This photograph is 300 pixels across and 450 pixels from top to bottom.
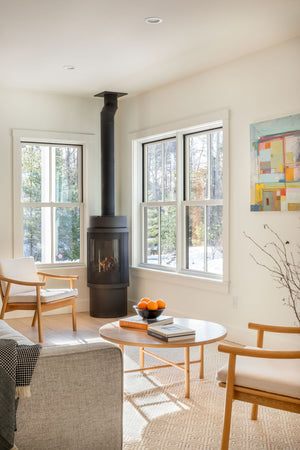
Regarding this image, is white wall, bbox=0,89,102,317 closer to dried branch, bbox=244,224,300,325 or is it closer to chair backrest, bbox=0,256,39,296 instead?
chair backrest, bbox=0,256,39,296

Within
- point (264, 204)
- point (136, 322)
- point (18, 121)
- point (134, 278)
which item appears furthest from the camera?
point (134, 278)

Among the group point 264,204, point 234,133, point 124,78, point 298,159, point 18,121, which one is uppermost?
point 124,78

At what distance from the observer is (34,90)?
5.88m

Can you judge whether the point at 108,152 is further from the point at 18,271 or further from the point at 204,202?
the point at 18,271

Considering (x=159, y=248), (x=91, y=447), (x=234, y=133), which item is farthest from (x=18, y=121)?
(x=91, y=447)

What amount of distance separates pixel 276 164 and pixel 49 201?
10.1 ft

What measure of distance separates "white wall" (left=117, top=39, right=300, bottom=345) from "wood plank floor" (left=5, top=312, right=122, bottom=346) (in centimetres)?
94

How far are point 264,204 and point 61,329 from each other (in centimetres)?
249

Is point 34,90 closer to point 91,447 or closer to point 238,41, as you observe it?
point 238,41

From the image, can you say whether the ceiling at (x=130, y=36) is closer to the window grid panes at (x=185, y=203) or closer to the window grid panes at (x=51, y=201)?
the window grid panes at (x=185, y=203)

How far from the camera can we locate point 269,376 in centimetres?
232

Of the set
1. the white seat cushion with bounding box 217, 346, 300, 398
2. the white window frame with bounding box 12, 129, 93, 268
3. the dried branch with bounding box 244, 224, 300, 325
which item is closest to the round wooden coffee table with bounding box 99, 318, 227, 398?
the white seat cushion with bounding box 217, 346, 300, 398

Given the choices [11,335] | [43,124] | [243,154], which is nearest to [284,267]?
[243,154]

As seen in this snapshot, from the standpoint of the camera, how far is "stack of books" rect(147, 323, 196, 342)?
2.95 m
